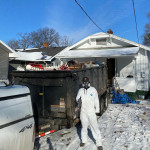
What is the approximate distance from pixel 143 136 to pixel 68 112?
2545mm

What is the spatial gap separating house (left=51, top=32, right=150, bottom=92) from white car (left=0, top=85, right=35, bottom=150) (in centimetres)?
985

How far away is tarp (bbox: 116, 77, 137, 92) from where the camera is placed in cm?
1268

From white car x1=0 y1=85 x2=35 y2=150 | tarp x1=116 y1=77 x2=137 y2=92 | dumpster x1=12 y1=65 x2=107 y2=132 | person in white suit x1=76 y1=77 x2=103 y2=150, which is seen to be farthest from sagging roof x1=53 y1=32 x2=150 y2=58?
white car x1=0 y1=85 x2=35 y2=150

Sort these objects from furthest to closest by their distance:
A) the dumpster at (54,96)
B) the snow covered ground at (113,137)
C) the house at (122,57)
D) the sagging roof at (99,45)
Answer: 1. the sagging roof at (99,45)
2. the house at (122,57)
3. the dumpster at (54,96)
4. the snow covered ground at (113,137)

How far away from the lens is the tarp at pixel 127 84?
41.6ft

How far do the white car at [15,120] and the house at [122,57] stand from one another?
32.3 ft

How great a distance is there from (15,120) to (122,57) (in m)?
11.5

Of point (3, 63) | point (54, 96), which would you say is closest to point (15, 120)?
point (54, 96)

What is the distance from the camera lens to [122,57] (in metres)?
12.8

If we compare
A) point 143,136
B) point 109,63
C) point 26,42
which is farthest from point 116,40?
point 26,42

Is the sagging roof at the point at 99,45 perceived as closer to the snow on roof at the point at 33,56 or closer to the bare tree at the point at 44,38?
the snow on roof at the point at 33,56

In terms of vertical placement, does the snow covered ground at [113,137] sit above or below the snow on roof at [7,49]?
below

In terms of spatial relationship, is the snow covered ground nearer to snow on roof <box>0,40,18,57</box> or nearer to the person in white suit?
the person in white suit

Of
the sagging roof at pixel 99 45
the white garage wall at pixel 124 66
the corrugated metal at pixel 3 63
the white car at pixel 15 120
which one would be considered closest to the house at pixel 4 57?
the corrugated metal at pixel 3 63
